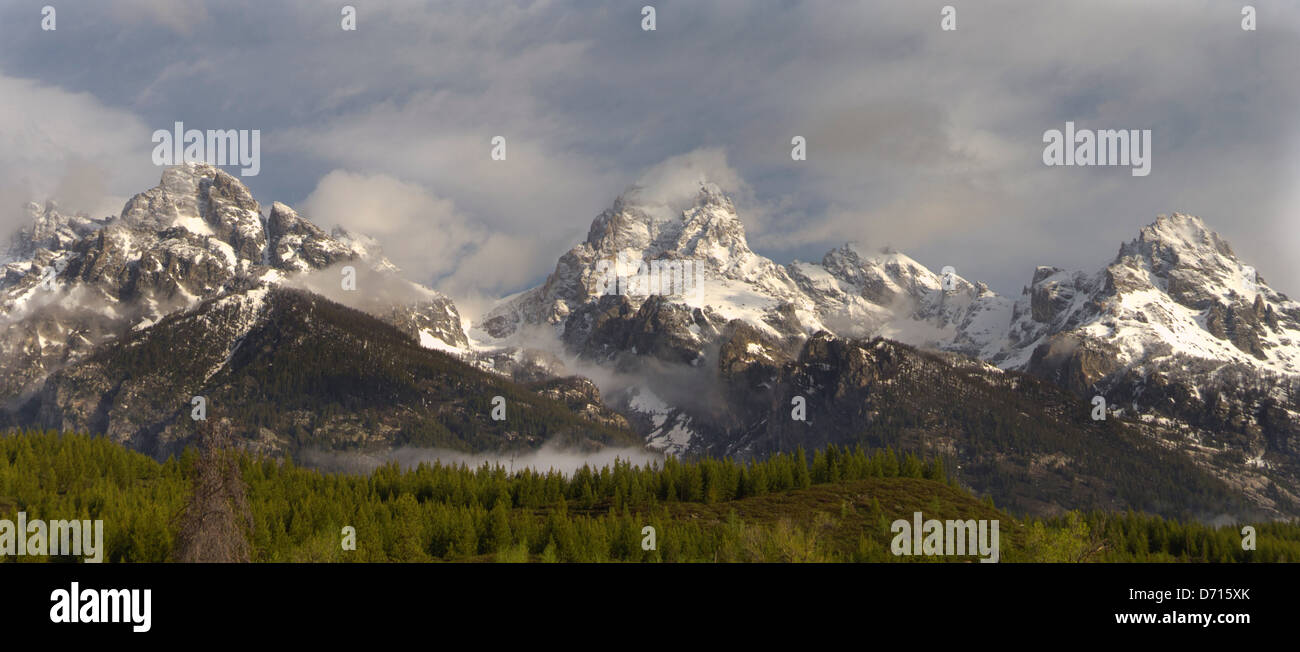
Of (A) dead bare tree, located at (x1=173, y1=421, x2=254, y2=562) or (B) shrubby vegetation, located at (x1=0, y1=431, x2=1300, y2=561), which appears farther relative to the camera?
(B) shrubby vegetation, located at (x1=0, y1=431, x2=1300, y2=561)

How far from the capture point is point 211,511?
65375 millimetres

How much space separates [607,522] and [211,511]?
319 feet

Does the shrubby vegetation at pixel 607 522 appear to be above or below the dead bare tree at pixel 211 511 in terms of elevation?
below

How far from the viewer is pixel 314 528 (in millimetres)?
153375

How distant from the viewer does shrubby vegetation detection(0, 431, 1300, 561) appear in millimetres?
126000

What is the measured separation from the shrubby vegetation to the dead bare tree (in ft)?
77.7

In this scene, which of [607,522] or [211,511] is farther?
[607,522]

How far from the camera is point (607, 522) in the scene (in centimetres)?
15775

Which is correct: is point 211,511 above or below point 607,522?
above

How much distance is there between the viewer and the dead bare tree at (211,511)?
2542 inches

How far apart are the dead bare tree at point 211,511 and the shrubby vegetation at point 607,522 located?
23.7 m
